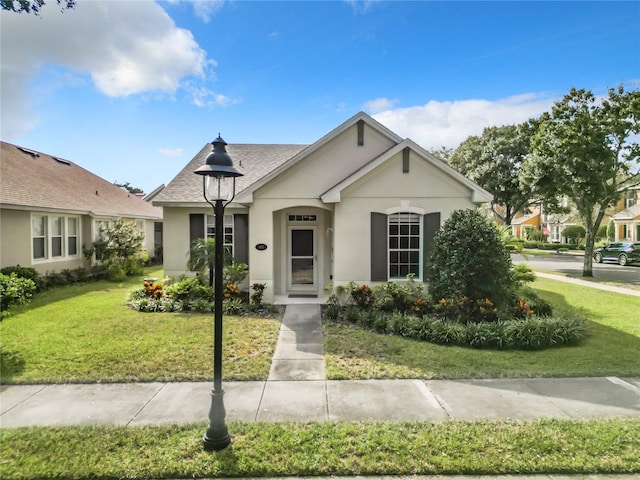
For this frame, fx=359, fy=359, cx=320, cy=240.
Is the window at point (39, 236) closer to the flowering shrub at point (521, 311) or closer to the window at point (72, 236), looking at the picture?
the window at point (72, 236)

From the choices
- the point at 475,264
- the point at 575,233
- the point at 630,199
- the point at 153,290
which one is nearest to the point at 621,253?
the point at 575,233

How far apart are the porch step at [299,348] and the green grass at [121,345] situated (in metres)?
0.22

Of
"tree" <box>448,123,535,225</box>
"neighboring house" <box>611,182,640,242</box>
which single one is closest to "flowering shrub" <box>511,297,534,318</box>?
"tree" <box>448,123,535,225</box>

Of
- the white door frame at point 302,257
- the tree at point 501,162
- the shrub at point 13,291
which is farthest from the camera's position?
the tree at point 501,162

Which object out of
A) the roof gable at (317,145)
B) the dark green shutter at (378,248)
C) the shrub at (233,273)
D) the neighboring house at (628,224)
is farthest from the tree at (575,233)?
the shrub at (233,273)

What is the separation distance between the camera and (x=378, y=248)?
10.9 metres

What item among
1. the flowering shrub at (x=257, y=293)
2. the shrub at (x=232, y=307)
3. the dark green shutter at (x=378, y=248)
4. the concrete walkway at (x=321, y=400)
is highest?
the dark green shutter at (x=378, y=248)

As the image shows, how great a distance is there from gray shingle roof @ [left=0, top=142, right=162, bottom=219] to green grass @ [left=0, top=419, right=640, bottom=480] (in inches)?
481

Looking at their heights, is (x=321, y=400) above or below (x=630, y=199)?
below

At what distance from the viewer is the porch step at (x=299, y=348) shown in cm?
625

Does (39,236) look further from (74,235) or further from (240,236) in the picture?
(240,236)

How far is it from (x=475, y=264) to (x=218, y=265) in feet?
22.0

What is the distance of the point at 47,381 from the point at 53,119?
29.6ft

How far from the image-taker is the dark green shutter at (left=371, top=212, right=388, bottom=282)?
10.9 metres
